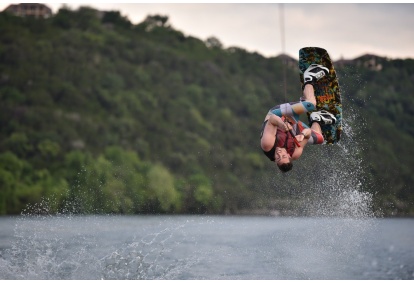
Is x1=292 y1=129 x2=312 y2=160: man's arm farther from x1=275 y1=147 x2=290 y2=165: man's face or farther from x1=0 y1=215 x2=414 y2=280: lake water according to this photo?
x1=0 y1=215 x2=414 y2=280: lake water

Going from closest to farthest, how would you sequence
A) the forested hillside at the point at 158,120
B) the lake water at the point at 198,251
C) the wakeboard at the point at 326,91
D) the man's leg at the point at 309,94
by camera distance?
the man's leg at the point at 309,94
the wakeboard at the point at 326,91
the lake water at the point at 198,251
the forested hillside at the point at 158,120

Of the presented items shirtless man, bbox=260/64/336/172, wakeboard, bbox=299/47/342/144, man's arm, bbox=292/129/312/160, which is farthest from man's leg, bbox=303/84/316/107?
man's arm, bbox=292/129/312/160

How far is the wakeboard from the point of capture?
11062 mm

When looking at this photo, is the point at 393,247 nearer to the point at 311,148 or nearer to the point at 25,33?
the point at 311,148

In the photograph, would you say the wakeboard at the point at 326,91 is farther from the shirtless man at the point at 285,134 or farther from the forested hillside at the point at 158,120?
the forested hillside at the point at 158,120

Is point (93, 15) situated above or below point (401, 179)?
above

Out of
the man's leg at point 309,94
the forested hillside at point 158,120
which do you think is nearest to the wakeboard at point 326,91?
the man's leg at point 309,94

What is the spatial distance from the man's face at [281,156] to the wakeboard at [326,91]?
87 cm

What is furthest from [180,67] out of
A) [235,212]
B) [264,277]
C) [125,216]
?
[264,277]

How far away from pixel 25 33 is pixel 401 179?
25665 millimetres

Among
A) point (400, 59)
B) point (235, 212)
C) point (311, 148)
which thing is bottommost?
point (235, 212)

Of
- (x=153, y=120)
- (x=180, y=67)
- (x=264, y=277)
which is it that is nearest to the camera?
(x=264, y=277)

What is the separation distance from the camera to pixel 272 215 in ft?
119

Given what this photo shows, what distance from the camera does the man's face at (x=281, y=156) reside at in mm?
10320
